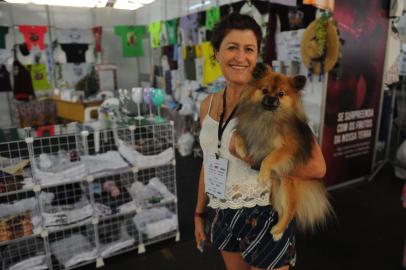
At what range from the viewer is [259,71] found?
3.61ft

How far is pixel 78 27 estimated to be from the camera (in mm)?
7406

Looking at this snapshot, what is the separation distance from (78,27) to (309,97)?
6.13 m

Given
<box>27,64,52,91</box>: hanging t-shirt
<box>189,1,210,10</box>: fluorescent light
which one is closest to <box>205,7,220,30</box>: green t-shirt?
<box>189,1,210,10</box>: fluorescent light

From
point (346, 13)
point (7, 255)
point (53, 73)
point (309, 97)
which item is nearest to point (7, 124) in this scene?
point (53, 73)

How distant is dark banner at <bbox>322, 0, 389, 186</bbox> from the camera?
11.1 feet

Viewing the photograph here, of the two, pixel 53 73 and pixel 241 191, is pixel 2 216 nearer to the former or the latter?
pixel 241 191

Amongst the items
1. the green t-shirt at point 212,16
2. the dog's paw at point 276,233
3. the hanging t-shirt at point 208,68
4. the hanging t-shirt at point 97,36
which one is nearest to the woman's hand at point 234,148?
the dog's paw at point 276,233

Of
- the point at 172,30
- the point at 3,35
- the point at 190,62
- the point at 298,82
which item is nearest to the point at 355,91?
the point at 190,62

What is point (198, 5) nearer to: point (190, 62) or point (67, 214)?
point (190, 62)

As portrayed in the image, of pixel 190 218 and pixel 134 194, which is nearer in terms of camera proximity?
pixel 134 194

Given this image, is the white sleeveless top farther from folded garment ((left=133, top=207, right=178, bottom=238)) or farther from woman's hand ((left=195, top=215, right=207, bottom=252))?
folded garment ((left=133, top=207, right=178, bottom=238))

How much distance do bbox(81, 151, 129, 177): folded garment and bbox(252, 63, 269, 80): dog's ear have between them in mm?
1635

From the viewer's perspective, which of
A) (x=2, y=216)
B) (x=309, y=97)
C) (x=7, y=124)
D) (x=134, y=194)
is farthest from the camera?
(x=7, y=124)

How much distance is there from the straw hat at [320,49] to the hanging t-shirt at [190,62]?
241 cm
